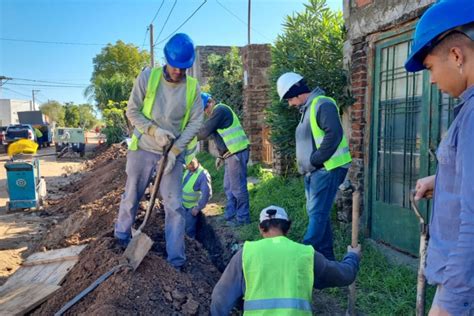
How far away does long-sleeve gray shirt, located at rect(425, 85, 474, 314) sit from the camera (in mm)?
1343

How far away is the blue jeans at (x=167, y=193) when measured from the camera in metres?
3.85

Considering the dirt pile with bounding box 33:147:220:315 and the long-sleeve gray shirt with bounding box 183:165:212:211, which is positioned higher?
the long-sleeve gray shirt with bounding box 183:165:212:211

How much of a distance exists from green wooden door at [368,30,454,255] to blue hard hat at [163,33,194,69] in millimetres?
2287

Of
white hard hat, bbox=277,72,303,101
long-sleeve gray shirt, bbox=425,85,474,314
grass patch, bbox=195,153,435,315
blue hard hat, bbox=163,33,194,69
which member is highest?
blue hard hat, bbox=163,33,194,69

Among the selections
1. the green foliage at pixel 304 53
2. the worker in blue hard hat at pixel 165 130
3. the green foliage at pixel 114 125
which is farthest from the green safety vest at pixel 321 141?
the green foliage at pixel 114 125

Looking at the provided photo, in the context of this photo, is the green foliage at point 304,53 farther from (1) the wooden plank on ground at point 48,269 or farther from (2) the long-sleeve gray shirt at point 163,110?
(1) the wooden plank on ground at point 48,269

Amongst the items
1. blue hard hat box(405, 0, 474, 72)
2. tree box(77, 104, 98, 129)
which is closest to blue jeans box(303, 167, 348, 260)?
blue hard hat box(405, 0, 474, 72)

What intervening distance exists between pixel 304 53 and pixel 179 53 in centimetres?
328

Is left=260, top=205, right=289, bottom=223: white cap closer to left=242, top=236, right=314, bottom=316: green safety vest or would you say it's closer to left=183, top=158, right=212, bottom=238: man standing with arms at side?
left=242, top=236, right=314, bottom=316: green safety vest

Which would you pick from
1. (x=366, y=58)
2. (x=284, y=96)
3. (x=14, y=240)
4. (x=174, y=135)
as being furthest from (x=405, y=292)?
(x=14, y=240)

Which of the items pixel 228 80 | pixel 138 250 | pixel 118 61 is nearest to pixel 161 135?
pixel 138 250

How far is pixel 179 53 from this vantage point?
3580 mm

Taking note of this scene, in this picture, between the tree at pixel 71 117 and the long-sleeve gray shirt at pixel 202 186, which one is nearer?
the long-sleeve gray shirt at pixel 202 186

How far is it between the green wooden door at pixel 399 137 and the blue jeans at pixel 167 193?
7.73ft
